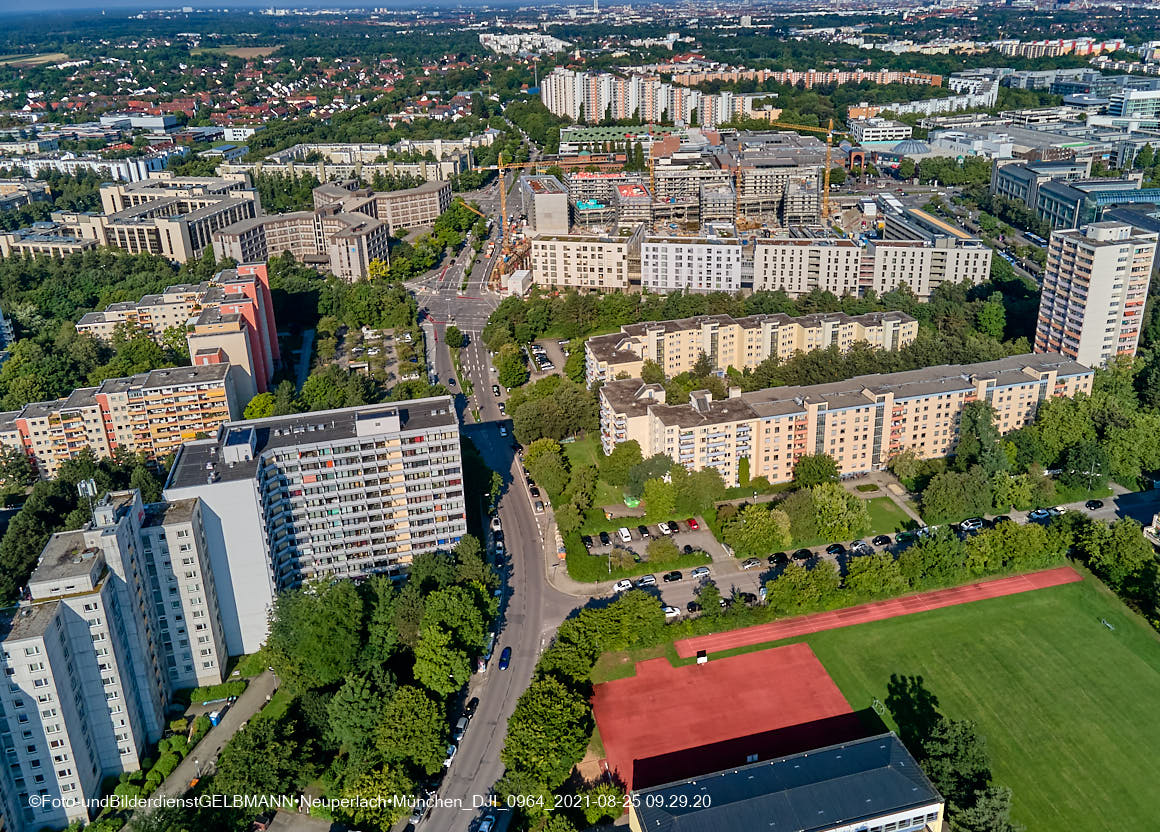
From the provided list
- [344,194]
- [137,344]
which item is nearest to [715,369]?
[137,344]

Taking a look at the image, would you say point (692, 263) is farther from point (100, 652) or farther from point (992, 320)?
point (100, 652)

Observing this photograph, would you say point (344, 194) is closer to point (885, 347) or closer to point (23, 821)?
point (885, 347)

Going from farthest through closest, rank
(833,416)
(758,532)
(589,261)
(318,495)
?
(589,261), (833,416), (758,532), (318,495)

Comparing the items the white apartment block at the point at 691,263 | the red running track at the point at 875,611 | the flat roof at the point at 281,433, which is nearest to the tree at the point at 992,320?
the white apartment block at the point at 691,263

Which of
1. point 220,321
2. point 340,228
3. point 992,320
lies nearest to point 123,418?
point 220,321

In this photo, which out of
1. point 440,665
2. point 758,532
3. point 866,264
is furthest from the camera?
point 866,264

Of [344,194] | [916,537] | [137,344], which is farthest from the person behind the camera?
[344,194]
